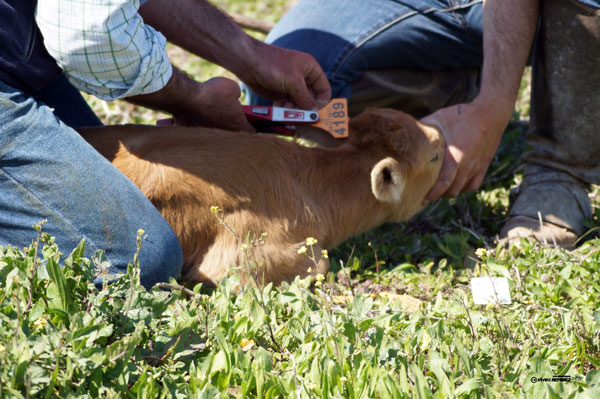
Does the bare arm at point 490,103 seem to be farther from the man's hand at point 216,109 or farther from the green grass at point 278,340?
the man's hand at point 216,109

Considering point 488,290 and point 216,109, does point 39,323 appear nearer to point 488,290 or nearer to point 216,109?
point 216,109

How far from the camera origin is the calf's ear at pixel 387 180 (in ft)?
12.6

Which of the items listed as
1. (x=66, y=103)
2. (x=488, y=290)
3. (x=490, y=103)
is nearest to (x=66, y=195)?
(x=66, y=103)

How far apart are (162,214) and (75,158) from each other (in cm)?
59

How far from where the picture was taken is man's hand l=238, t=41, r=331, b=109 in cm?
409

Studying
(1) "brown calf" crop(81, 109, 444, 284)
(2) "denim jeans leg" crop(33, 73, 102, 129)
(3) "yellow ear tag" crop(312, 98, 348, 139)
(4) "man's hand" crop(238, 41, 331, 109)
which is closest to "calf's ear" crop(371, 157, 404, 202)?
(1) "brown calf" crop(81, 109, 444, 284)

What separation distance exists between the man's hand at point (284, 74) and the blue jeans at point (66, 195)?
133cm

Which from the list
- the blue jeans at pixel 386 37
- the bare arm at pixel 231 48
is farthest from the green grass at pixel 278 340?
the blue jeans at pixel 386 37

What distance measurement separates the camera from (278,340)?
2826 millimetres

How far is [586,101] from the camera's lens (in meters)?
4.24

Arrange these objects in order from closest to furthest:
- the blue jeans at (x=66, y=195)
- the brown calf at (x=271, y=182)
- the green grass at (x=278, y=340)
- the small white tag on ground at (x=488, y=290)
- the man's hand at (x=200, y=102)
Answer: the green grass at (x=278, y=340) < the blue jeans at (x=66, y=195) < the small white tag on ground at (x=488, y=290) < the brown calf at (x=271, y=182) < the man's hand at (x=200, y=102)

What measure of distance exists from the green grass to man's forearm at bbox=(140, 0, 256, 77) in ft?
5.38

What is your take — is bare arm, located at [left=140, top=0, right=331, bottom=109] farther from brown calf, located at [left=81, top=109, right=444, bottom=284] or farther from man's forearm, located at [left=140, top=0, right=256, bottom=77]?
brown calf, located at [left=81, top=109, right=444, bottom=284]

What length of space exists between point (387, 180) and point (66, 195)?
6.53 ft
